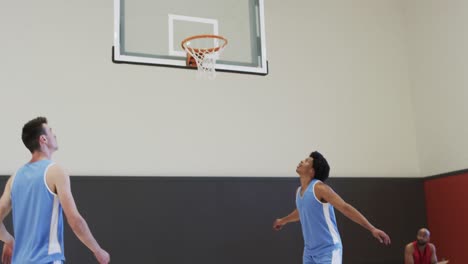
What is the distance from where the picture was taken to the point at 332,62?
776 cm

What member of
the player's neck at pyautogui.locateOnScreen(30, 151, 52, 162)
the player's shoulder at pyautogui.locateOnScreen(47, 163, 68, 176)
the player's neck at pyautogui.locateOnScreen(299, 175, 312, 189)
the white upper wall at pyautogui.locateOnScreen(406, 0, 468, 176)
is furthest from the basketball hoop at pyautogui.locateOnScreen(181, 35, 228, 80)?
the white upper wall at pyautogui.locateOnScreen(406, 0, 468, 176)

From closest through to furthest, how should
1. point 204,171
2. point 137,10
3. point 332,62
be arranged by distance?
point 137,10 → point 204,171 → point 332,62

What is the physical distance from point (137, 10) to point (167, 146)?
1.78m

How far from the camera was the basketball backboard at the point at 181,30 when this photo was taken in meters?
5.67

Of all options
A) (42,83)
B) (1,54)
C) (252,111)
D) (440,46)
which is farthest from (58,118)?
(440,46)

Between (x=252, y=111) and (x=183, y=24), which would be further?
(x=252, y=111)

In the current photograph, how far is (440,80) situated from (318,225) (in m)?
4.60

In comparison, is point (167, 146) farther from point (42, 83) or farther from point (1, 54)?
point (1, 54)

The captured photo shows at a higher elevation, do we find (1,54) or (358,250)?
(1,54)

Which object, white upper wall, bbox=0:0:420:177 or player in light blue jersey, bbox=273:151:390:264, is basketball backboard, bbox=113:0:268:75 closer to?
white upper wall, bbox=0:0:420:177

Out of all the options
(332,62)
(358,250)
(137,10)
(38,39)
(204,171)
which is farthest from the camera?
(332,62)

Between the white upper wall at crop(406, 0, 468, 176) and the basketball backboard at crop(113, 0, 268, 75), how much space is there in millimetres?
3074

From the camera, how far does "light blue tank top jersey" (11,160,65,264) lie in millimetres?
2854

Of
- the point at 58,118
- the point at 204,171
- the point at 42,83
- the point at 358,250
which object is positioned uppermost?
the point at 42,83
